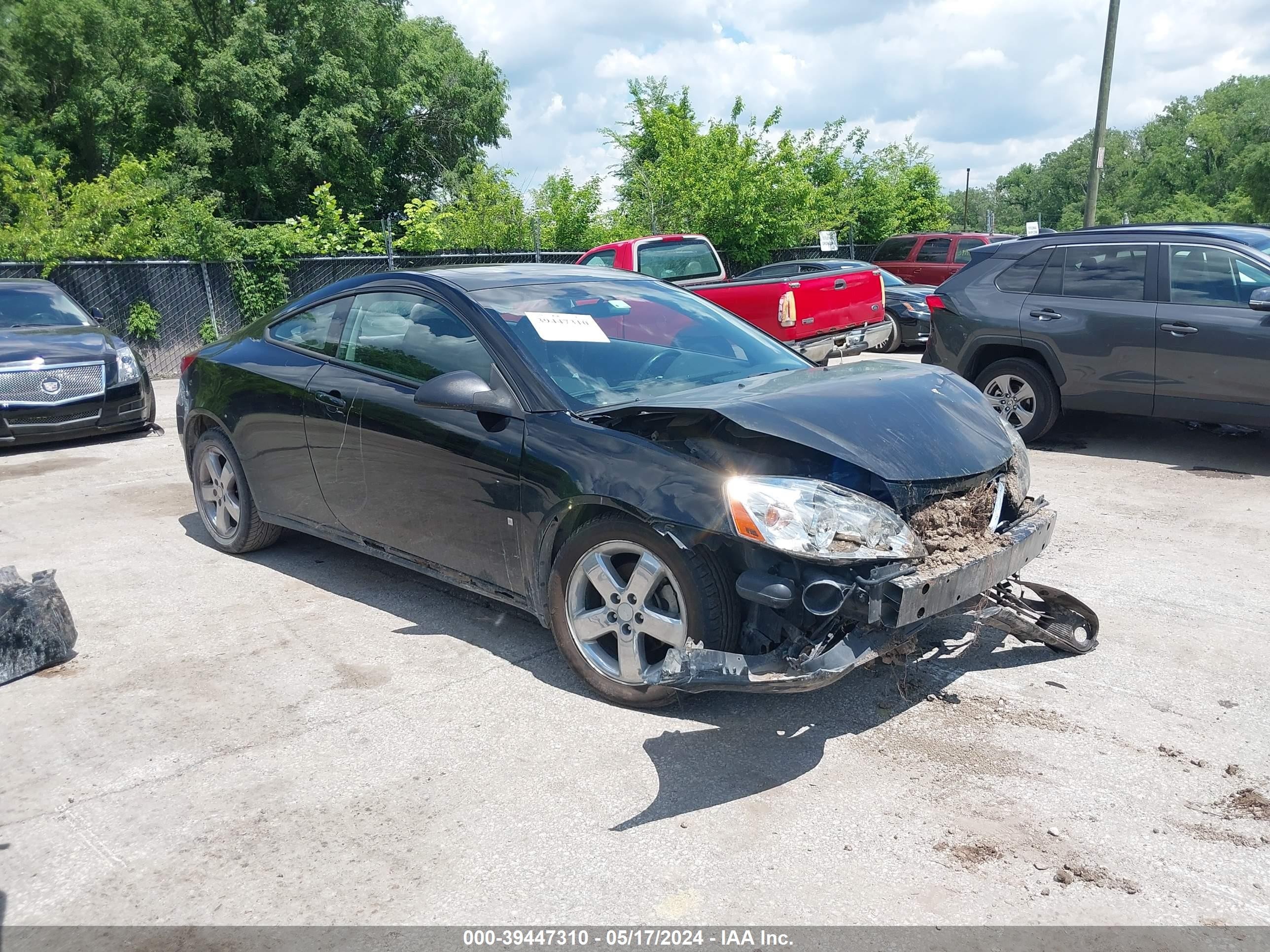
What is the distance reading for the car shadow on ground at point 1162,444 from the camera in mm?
7820

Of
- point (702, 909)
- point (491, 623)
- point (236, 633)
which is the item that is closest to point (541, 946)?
point (702, 909)

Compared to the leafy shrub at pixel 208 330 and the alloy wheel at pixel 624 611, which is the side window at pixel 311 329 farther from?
the leafy shrub at pixel 208 330

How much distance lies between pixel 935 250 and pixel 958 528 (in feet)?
56.6

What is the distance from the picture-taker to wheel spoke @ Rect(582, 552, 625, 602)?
12.4ft

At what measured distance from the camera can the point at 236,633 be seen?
484 centimetres

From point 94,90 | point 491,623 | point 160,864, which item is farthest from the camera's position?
point 94,90

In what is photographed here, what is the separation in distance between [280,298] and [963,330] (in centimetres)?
1249

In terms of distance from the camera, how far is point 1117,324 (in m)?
8.02

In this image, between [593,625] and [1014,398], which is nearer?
[593,625]

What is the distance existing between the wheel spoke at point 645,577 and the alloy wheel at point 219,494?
306 cm

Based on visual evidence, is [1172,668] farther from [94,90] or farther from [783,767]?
[94,90]

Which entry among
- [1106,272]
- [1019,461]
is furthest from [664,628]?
[1106,272]

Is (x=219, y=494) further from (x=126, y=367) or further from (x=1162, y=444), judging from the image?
(x=1162, y=444)

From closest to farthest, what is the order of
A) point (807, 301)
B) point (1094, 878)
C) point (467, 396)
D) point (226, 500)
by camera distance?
point (1094, 878) < point (467, 396) < point (226, 500) < point (807, 301)
